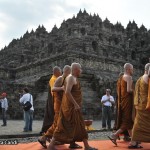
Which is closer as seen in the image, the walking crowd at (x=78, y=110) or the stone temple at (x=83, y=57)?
Answer: the walking crowd at (x=78, y=110)

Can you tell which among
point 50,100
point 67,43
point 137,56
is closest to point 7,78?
point 67,43

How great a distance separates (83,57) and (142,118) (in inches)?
766

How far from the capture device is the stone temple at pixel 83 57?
19953mm

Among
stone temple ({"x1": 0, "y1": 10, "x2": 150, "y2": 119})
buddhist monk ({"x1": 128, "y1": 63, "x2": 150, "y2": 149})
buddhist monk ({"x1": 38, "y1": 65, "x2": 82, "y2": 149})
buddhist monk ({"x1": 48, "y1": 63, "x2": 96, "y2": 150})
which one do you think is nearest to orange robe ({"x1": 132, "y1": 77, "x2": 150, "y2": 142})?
Answer: buddhist monk ({"x1": 128, "y1": 63, "x2": 150, "y2": 149})

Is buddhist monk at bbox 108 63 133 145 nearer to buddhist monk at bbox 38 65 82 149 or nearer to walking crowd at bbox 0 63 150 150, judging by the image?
walking crowd at bbox 0 63 150 150

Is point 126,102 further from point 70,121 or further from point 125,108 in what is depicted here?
point 70,121

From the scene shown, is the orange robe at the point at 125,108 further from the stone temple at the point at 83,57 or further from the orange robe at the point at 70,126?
the stone temple at the point at 83,57

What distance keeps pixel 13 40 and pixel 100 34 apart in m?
25.3

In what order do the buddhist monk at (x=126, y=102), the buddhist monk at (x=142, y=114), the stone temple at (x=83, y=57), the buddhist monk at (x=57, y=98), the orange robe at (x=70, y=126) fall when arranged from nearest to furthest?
the orange robe at (x=70, y=126) → the buddhist monk at (x=142, y=114) → the buddhist monk at (x=57, y=98) → the buddhist monk at (x=126, y=102) → the stone temple at (x=83, y=57)

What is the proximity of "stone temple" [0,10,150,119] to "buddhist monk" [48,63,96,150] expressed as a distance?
1170cm

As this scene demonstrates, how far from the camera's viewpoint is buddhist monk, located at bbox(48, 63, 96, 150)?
6.20 m

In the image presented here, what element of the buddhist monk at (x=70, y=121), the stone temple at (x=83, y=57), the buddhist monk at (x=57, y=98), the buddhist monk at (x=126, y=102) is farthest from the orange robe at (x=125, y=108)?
the stone temple at (x=83, y=57)

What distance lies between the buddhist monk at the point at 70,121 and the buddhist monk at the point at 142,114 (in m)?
1.04

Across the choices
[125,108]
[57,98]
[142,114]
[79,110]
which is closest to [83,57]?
[125,108]
